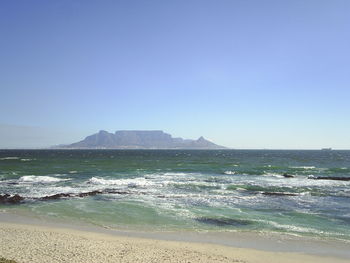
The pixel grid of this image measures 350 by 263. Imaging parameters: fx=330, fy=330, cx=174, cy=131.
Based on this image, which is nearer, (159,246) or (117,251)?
(117,251)

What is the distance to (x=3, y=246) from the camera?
15336 millimetres

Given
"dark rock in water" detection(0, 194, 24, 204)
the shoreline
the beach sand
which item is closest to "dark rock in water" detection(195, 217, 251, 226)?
the shoreline

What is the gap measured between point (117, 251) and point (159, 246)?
2.12 meters

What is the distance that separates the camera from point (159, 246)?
52.4 feet

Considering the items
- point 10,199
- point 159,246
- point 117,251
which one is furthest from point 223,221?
point 10,199

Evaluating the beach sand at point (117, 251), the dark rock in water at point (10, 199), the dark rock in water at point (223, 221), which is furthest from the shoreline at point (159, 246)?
the dark rock in water at point (10, 199)

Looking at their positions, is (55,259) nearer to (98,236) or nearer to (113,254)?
(113,254)

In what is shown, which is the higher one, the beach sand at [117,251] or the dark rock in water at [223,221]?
the beach sand at [117,251]

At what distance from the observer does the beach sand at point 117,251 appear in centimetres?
1393

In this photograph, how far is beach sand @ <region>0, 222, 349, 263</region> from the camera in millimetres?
13930

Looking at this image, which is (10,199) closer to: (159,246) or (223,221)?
(159,246)

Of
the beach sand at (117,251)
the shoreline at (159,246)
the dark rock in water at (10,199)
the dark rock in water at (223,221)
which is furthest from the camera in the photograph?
the dark rock in water at (10,199)

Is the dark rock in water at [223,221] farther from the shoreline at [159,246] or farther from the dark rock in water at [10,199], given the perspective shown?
the dark rock in water at [10,199]

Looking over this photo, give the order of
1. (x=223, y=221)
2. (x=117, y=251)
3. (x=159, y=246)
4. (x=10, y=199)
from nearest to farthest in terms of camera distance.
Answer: (x=117, y=251)
(x=159, y=246)
(x=223, y=221)
(x=10, y=199)
